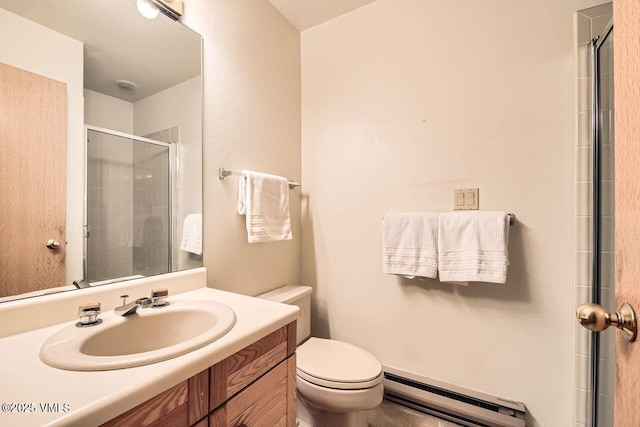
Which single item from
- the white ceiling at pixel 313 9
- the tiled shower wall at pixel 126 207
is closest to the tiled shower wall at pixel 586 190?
the white ceiling at pixel 313 9

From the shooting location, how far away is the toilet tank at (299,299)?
1432 millimetres

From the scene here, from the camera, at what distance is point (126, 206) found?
3.15 feet

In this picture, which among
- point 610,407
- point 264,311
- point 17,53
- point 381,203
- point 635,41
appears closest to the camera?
point 635,41

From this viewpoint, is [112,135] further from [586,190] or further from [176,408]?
[586,190]

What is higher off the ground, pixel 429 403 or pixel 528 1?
pixel 528 1

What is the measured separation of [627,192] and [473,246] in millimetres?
858

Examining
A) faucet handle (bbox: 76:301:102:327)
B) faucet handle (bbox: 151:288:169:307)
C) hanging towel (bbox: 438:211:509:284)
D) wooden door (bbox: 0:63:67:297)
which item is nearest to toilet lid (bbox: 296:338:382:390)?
hanging towel (bbox: 438:211:509:284)

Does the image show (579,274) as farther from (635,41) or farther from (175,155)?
(175,155)

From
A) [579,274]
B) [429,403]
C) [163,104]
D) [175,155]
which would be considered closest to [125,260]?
[175,155]

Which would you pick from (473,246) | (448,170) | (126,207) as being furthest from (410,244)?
(126,207)

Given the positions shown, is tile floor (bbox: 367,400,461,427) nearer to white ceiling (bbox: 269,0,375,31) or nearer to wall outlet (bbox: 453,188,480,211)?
wall outlet (bbox: 453,188,480,211)

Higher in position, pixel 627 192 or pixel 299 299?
pixel 627 192

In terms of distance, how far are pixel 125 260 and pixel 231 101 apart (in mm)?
851

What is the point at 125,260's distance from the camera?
3.12 feet
